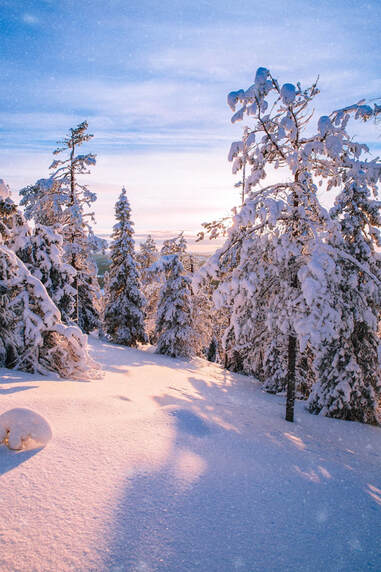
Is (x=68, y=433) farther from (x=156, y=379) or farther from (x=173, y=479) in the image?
(x=156, y=379)

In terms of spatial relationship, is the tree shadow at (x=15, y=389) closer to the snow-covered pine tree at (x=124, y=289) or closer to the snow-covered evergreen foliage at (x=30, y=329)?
the snow-covered evergreen foliage at (x=30, y=329)

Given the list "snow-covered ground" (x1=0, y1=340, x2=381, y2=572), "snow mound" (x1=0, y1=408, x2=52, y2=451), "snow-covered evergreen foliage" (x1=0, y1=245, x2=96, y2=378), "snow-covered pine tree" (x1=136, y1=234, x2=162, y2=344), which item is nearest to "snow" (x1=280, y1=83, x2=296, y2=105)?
"snow-covered ground" (x1=0, y1=340, x2=381, y2=572)

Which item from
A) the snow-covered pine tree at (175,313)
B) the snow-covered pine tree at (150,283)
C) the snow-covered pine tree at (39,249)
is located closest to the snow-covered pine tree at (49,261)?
the snow-covered pine tree at (39,249)

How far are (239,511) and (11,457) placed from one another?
3.40 meters

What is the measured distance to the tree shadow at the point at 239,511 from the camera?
3.61 metres

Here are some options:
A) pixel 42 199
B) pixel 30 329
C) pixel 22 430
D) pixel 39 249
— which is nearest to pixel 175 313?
pixel 42 199

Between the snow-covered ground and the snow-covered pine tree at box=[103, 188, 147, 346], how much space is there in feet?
55.5

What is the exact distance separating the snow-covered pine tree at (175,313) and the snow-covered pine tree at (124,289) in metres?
2.51

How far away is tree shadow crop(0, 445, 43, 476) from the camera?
4367mm

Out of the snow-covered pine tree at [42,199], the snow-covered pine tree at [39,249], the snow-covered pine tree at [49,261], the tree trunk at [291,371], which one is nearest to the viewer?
the tree trunk at [291,371]

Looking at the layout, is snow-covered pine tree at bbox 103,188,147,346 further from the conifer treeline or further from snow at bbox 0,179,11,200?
snow at bbox 0,179,11,200

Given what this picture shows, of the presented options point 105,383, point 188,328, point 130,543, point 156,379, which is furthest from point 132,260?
point 130,543

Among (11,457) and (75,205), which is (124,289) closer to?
(75,205)

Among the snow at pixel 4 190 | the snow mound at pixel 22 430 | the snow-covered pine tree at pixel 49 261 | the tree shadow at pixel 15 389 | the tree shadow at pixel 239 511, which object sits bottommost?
the tree shadow at pixel 239 511
